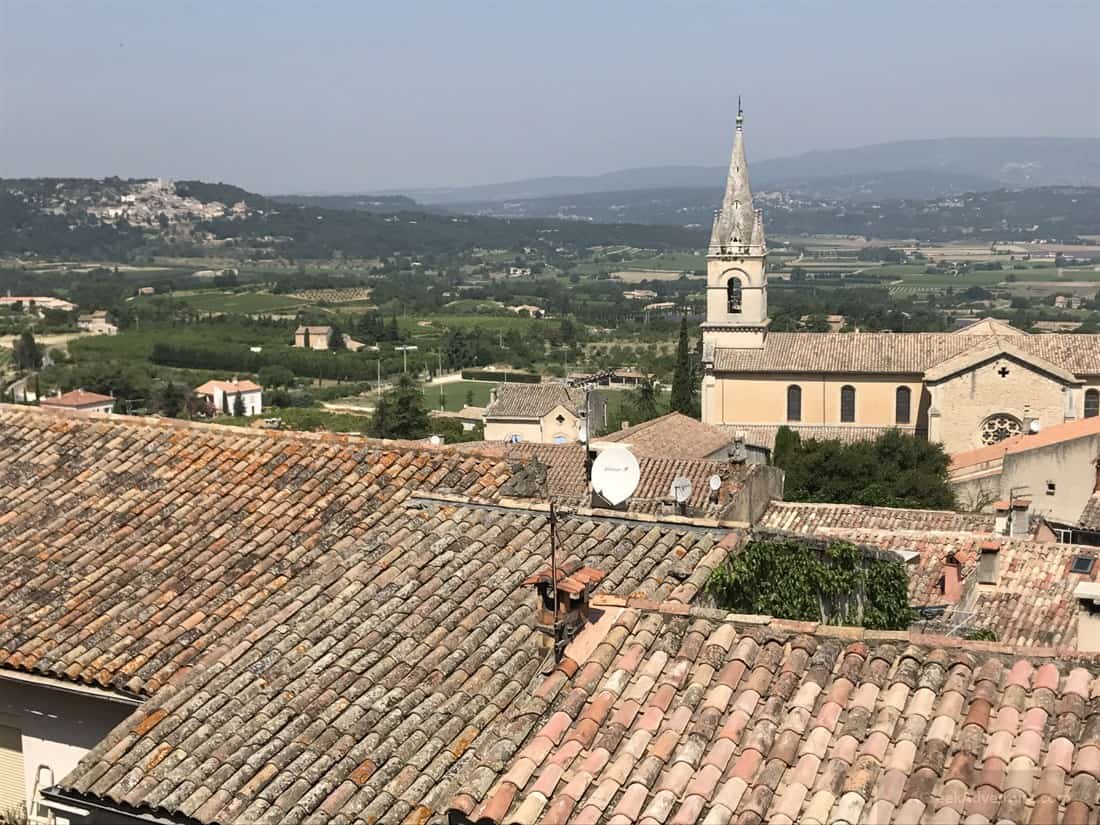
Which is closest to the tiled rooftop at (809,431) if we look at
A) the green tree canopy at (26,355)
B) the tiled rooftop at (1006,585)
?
the tiled rooftop at (1006,585)

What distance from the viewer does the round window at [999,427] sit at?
44.3 m

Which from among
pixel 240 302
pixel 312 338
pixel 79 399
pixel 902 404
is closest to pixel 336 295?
pixel 240 302

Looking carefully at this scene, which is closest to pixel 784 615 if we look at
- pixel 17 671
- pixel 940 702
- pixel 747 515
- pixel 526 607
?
pixel 526 607

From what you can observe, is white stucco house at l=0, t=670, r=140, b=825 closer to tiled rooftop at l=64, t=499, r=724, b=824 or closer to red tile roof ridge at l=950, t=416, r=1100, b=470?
tiled rooftop at l=64, t=499, r=724, b=824

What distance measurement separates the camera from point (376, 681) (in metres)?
6.78

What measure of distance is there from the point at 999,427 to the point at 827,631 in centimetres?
4063

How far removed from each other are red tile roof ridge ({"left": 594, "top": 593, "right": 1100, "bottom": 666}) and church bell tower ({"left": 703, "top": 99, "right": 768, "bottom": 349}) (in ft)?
152

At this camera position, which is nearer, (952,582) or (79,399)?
(952,582)

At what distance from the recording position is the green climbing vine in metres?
7.88

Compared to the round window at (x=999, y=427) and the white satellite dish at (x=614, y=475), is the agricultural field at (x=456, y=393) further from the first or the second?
the white satellite dish at (x=614, y=475)

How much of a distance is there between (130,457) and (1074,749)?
7291mm

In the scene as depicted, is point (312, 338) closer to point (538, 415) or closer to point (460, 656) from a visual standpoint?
point (538, 415)

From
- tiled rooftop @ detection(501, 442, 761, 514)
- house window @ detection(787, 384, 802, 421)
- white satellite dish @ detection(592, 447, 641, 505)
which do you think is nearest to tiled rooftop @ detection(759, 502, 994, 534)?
tiled rooftop @ detection(501, 442, 761, 514)

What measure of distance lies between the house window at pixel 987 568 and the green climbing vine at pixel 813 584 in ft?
22.7
